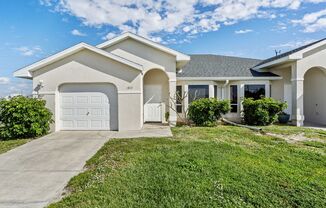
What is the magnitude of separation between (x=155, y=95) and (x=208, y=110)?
4150 millimetres

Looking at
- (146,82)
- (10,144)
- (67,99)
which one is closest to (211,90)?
(146,82)

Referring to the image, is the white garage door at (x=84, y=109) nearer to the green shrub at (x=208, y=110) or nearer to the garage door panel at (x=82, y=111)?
the garage door panel at (x=82, y=111)

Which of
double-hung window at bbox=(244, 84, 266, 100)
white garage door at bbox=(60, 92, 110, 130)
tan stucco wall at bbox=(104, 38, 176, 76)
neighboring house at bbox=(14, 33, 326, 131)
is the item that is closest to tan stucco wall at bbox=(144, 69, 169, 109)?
neighboring house at bbox=(14, 33, 326, 131)

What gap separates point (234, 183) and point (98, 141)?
6534mm

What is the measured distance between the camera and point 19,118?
33.4ft

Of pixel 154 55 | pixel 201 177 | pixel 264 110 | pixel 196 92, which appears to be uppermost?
pixel 154 55

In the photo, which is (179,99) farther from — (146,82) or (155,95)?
(146,82)

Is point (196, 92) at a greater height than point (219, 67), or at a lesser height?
lesser

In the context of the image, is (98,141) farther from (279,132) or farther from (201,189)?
(279,132)

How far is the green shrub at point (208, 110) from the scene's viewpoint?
42.4 ft

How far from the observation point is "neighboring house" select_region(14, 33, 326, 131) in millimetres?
11703

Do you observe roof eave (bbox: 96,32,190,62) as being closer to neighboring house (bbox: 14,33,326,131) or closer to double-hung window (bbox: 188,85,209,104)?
neighboring house (bbox: 14,33,326,131)

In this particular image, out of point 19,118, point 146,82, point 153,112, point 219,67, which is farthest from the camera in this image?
point 219,67

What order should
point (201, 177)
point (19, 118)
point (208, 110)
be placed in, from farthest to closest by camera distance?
point (208, 110) → point (19, 118) → point (201, 177)
